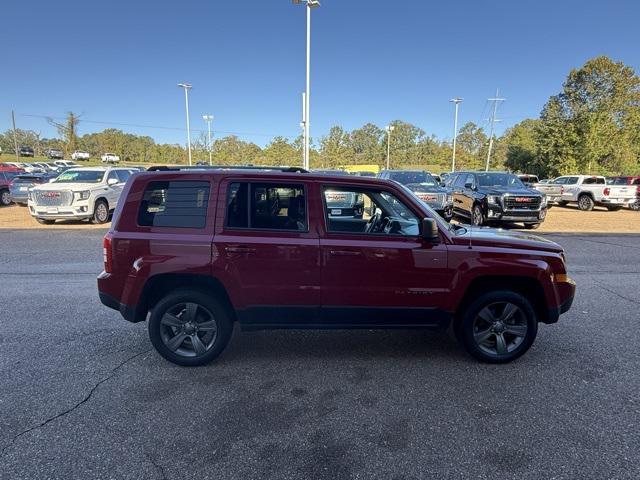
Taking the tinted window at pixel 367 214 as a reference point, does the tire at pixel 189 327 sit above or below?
below

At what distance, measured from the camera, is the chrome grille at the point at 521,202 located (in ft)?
41.4

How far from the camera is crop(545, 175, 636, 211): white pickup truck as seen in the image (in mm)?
19188

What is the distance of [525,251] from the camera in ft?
12.2

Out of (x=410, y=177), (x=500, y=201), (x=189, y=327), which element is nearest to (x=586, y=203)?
(x=500, y=201)

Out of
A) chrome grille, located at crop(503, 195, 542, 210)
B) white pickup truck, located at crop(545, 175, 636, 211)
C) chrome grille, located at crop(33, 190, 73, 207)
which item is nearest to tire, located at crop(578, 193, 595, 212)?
white pickup truck, located at crop(545, 175, 636, 211)

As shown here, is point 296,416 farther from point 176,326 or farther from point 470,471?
point 176,326

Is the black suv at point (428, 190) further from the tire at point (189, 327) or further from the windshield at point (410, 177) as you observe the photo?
the tire at point (189, 327)

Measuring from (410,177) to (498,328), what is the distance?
11.5 metres

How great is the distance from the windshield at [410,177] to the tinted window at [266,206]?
1124 centimetres

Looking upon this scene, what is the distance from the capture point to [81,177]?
13.8 m

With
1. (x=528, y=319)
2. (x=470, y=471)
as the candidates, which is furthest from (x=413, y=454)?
(x=528, y=319)

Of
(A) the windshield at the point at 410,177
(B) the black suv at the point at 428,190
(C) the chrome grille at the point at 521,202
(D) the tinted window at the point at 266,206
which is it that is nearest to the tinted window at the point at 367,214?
(D) the tinted window at the point at 266,206

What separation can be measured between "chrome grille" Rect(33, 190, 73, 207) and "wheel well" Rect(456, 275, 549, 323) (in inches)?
517

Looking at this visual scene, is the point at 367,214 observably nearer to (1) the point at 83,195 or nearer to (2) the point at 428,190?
(2) the point at 428,190
